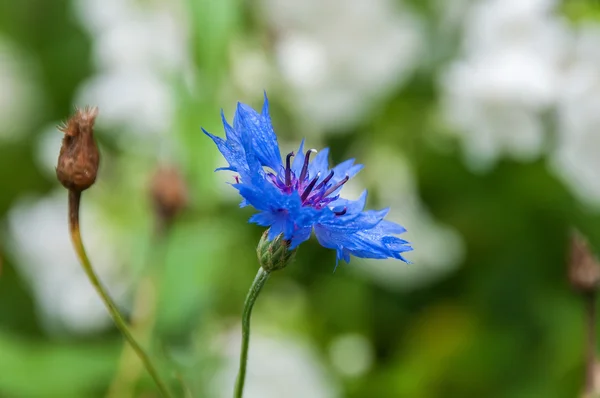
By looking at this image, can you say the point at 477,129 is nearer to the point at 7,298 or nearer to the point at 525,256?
the point at 525,256

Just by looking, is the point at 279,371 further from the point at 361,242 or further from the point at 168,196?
the point at 361,242

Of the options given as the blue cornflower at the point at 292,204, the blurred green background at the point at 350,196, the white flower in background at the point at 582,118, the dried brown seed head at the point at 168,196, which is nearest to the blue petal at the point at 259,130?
the blue cornflower at the point at 292,204

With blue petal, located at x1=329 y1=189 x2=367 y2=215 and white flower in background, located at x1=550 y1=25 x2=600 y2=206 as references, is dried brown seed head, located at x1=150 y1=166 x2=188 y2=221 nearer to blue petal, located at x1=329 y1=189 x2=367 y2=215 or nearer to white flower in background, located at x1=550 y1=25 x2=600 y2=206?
blue petal, located at x1=329 y1=189 x2=367 y2=215

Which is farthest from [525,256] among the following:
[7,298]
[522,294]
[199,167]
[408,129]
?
[7,298]

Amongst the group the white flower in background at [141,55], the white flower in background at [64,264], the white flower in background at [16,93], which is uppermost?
the white flower in background at [16,93]

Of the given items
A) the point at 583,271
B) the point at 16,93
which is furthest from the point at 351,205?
the point at 16,93

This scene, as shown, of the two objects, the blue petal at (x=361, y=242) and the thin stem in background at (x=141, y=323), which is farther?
the thin stem in background at (x=141, y=323)

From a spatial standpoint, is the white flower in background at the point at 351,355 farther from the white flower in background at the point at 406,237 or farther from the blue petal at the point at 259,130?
the blue petal at the point at 259,130
